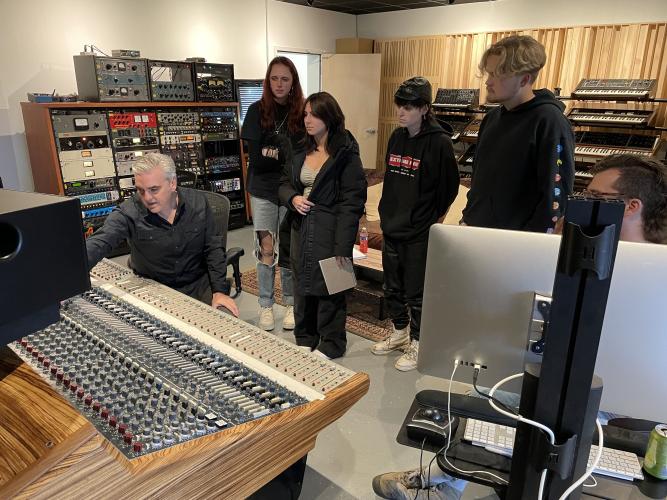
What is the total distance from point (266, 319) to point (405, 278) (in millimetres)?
1063

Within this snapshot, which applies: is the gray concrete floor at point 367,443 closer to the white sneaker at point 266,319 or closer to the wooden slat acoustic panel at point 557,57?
the white sneaker at point 266,319

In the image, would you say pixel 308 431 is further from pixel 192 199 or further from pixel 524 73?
pixel 524 73

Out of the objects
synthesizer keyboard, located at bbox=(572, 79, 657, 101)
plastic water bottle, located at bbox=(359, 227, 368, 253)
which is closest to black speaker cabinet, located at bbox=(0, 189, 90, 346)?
plastic water bottle, located at bbox=(359, 227, 368, 253)

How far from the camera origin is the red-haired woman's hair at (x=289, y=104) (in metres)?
2.87

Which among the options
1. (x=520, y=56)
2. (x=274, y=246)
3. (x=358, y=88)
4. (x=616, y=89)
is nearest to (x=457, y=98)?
(x=358, y=88)

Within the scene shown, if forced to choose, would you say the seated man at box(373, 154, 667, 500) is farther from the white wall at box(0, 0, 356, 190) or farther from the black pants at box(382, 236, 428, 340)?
the white wall at box(0, 0, 356, 190)

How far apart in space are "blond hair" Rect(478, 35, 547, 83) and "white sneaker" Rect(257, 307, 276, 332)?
6.93ft

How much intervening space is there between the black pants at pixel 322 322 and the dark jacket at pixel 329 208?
0.14 m

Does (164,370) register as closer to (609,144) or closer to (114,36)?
(114,36)

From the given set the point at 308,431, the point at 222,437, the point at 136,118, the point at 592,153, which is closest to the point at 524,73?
the point at 308,431

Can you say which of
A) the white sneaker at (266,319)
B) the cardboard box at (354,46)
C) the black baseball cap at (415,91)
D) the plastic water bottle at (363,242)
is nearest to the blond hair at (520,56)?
the black baseball cap at (415,91)

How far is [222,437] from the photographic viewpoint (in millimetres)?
972

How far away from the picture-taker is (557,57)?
592 cm

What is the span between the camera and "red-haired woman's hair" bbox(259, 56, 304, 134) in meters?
2.87
